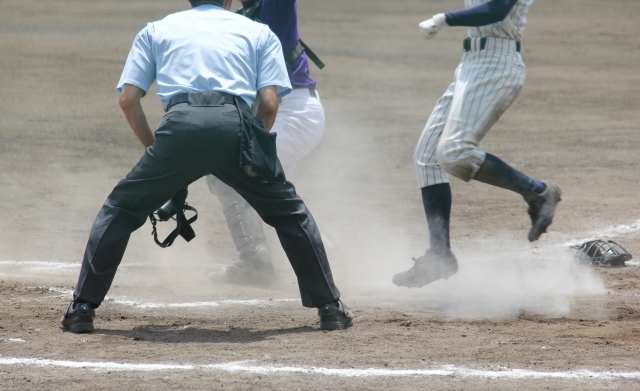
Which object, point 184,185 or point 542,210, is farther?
point 542,210

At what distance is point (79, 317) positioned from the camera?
12.5ft

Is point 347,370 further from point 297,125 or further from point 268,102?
point 297,125

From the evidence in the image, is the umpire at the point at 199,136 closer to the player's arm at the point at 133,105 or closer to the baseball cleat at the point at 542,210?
the player's arm at the point at 133,105

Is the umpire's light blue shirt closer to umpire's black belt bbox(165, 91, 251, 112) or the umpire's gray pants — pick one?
umpire's black belt bbox(165, 91, 251, 112)

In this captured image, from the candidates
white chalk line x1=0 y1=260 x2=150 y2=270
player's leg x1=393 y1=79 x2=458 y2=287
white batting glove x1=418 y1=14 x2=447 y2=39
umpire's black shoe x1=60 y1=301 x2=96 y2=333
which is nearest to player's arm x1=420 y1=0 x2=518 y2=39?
white batting glove x1=418 y1=14 x2=447 y2=39

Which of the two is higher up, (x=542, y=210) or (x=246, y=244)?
(x=542, y=210)

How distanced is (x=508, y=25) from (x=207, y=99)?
167cm

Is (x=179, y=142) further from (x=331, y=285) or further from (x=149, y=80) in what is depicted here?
(x=331, y=285)

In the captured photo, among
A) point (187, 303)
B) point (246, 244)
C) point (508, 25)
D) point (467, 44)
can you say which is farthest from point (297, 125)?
point (508, 25)

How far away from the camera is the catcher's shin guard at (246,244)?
5203 millimetres

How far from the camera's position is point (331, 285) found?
397 centimetres

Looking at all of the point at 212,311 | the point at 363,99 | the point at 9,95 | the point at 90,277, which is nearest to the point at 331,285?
the point at 212,311

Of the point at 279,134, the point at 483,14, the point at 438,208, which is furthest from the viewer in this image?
Result: the point at 279,134

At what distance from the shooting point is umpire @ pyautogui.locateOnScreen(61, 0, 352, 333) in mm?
3688
